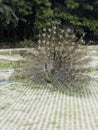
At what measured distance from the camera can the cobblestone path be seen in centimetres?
849

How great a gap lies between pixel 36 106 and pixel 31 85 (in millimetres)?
3110

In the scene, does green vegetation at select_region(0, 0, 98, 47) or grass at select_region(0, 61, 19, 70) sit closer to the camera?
grass at select_region(0, 61, 19, 70)

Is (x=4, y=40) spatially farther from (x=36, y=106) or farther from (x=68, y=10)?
(x=36, y=106)

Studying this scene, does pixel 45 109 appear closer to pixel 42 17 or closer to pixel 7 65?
pixel 7 65

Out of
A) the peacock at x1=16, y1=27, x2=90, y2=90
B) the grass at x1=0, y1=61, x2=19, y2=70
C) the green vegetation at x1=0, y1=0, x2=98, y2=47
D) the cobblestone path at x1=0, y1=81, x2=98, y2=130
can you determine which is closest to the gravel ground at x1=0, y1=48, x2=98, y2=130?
the cobblestone path at x1=0, y1=81, x2=98, y2=130

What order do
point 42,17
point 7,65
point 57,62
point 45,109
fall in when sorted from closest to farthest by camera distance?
point 45,109
point 57,62
point 7,65
point 42,17

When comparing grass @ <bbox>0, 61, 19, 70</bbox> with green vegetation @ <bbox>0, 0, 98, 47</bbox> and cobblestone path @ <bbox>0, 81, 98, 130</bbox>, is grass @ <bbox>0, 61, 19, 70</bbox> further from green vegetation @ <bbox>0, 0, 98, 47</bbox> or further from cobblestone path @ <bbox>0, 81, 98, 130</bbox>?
green vegetation @ <bbox>0, 0, 98, 47</bbox>

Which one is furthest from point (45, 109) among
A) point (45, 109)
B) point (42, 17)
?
point (42, 17)

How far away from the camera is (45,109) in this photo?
10031 mm

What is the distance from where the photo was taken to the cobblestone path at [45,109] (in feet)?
27.9

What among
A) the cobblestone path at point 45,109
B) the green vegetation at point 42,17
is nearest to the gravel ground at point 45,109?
the cobblestone path at point 45,109

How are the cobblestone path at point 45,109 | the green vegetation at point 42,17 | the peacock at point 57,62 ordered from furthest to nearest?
the green vegetation at point 42,17 → the peacock at point 57,62 → the cobblestone path at point 45,109

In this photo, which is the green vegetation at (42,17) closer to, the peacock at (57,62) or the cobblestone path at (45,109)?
the peacock at (57,62)

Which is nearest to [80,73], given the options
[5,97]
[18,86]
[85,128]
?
[18,86]
